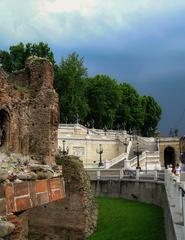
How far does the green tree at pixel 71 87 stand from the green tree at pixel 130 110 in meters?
12.5

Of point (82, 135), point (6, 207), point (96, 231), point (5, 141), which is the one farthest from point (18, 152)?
point (82, 135)

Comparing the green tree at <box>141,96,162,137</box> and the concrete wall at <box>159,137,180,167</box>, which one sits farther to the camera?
the green tree at <box>141,96,162,137</box>

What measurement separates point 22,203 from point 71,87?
56192 mm

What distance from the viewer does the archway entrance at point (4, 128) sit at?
1588cm

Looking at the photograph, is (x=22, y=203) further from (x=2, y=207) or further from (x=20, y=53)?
(x=20, y=53)

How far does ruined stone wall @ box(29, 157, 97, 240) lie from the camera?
56.5ft

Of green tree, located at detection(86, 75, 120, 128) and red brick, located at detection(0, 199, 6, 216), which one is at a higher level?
Result: green tree, located at detection(86, 75, 120, 128)

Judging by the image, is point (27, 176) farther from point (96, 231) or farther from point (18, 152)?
point (96, 231)

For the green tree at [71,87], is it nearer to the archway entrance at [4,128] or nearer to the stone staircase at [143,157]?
the stone staircase at [143,157]

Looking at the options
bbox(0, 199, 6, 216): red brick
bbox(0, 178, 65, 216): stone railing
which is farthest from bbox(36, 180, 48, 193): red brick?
bbox(0, 199, 6, 216): red brick

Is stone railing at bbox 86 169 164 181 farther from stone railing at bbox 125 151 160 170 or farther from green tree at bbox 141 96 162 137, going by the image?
green tree at bbox 141 96 162 137

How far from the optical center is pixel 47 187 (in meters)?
7.06

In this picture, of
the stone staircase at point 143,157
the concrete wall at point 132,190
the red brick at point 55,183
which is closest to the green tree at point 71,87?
the stone staircase at point 143,157

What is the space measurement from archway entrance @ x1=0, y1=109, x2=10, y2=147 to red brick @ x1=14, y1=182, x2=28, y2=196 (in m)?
9.74
